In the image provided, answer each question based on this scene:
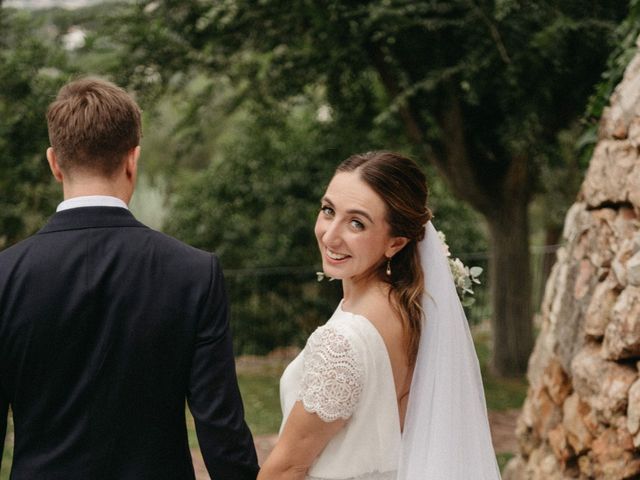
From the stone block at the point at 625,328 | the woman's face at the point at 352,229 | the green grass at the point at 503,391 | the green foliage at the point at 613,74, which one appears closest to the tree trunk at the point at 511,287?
the green grass at the point at 503,391

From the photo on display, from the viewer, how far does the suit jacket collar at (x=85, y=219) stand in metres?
2.31

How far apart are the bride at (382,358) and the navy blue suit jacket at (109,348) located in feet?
1.01

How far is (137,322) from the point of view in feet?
7.57

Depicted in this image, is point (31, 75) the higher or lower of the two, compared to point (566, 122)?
higher

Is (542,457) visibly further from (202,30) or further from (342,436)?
(202,30)

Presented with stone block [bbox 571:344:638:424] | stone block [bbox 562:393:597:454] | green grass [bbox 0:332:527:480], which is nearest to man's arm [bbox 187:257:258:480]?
stone block [bbox 571:344:638:424]

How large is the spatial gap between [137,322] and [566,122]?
7.73 metres

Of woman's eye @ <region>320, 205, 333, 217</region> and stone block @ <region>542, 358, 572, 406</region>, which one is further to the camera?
stone block @ <region>542, 358, 572, 406</region>

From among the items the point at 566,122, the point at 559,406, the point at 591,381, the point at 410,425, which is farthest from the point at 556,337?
the point at 566,122

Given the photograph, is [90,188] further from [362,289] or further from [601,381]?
[601,381]

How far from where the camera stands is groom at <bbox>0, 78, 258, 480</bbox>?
2271mm

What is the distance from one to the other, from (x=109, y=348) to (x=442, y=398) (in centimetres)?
113

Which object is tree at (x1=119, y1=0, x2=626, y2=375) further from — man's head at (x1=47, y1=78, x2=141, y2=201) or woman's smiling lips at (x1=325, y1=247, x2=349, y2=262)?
man's head at (x1=47, y1=78, x2=141, y2=201)

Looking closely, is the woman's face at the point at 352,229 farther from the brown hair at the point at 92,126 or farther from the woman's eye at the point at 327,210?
the brown hair at the point at 92,126
